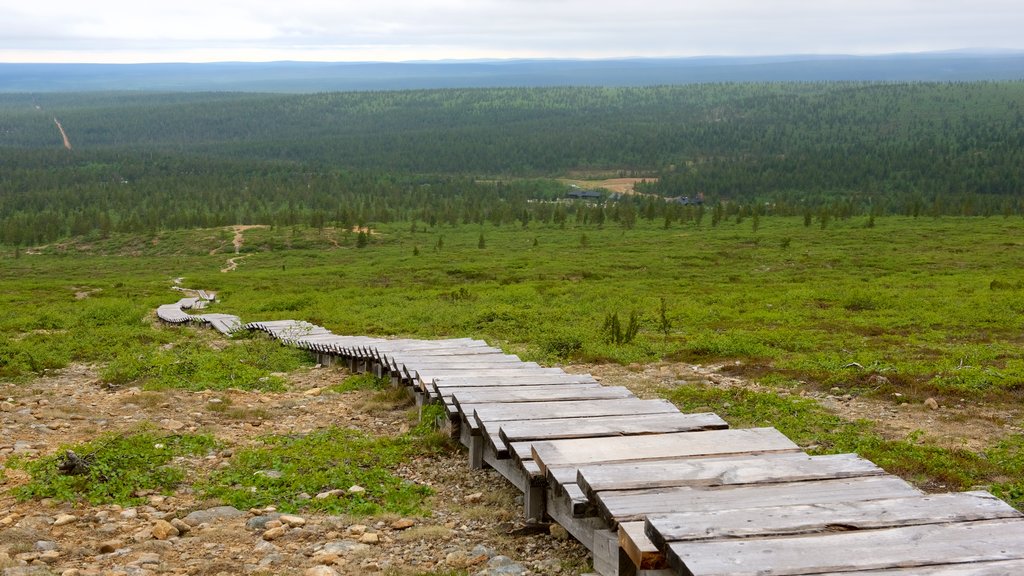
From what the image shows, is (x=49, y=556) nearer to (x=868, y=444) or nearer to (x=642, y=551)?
(x=642, y=551)

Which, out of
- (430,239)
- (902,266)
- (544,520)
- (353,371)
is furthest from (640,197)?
(544,520)

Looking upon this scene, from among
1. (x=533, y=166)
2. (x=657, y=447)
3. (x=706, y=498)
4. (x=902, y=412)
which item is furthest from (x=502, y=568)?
(x=533, y=166)

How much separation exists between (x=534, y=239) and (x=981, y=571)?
56430 millimetres

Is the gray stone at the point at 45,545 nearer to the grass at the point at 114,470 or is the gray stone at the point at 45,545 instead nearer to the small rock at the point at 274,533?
the grass at the point at 114,470

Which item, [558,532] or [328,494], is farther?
[328,494]

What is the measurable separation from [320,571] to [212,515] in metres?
1.53

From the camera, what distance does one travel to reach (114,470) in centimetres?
752

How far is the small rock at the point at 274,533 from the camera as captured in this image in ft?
20.7

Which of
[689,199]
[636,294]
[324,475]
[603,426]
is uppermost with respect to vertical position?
[603,426]

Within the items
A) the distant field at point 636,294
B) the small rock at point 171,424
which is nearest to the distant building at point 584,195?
the distant field at point 636,294

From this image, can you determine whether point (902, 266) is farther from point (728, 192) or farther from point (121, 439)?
point (728, 192)

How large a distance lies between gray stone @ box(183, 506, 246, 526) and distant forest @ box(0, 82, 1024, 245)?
205 ft

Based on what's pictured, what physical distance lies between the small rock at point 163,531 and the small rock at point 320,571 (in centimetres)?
123

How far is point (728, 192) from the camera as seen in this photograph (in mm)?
110688
